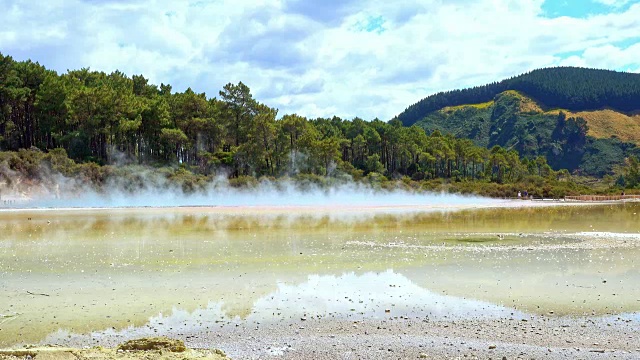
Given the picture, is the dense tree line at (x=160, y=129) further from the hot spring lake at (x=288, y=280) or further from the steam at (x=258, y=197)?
the hot spring lake at (x=288, y=280)

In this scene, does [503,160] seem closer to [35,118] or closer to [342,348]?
[35,118]

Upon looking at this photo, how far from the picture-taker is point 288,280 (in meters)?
14.5

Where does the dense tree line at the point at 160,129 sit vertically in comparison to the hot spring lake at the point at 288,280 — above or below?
above

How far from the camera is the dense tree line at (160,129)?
70750 millimetres

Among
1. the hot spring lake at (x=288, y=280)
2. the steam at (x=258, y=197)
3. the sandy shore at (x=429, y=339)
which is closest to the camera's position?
the sandy shore at (x=429, y=339)

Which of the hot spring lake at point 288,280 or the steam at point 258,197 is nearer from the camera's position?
the hot spring lake at point 288,280

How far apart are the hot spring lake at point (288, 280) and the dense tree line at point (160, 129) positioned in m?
49.3

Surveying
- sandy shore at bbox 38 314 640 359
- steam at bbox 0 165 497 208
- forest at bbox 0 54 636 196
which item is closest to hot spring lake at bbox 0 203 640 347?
sandy shore at bbox 38 314 640 359

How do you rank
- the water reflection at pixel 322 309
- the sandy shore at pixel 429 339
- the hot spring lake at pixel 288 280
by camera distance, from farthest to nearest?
1. the hot spring lake at pixel 288 280
2. the water reflection at pixel 322 309
3. the sandy shore at pixel 429 339

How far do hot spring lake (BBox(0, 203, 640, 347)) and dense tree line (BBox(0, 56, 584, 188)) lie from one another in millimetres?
49294

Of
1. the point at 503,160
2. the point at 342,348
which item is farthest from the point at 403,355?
the point at 503,160

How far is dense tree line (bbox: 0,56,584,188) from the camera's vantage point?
232 feet

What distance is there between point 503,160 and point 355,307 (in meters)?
103

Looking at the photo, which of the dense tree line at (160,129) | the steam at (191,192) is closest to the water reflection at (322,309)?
the steam at (191,192)
